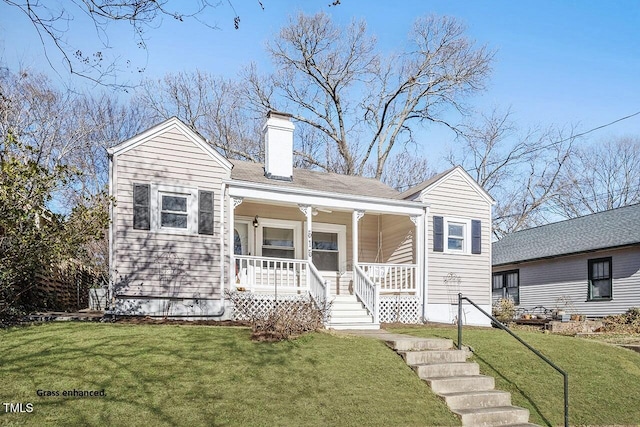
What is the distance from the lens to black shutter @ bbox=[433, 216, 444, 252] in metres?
15.2

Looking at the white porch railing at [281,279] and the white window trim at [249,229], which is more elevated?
the white window trim at [249,229]

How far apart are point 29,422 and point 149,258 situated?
22.8 ft

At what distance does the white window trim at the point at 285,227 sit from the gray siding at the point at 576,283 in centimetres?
1143

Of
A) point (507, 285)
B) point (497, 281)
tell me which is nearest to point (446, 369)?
point (507, 285)

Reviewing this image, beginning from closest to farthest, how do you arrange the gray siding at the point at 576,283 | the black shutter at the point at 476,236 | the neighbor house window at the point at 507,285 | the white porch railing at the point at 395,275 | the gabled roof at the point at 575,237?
the white porch railing at the point at 395,275 → the black shutter at the point at 476,236 → the gray siding at the point at 576,283 → the gabled roof at the point at 575,237 → the neighbor house window at the point at 507,285

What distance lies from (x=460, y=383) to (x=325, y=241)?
8664mm

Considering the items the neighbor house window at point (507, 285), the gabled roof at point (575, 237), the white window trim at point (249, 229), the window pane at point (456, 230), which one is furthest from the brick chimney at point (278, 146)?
the neighbor house window at point (507, 285)

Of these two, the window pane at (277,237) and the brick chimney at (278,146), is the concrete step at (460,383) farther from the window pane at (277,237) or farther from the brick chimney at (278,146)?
the brick chimney at (278,146)

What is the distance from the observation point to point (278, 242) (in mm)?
15492

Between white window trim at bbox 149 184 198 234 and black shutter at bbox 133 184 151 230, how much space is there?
0.12 metres

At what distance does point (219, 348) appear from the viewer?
8086 mm

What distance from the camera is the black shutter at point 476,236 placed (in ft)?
51.8

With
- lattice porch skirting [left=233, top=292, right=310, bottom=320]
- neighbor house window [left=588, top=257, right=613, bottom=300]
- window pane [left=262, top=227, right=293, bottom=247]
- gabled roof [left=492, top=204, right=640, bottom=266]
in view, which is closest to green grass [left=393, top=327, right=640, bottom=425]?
lattice porch skirting [left=233, top=292, right=310, bottom=320]

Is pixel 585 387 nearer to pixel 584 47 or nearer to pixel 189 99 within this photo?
pixel 584 47
